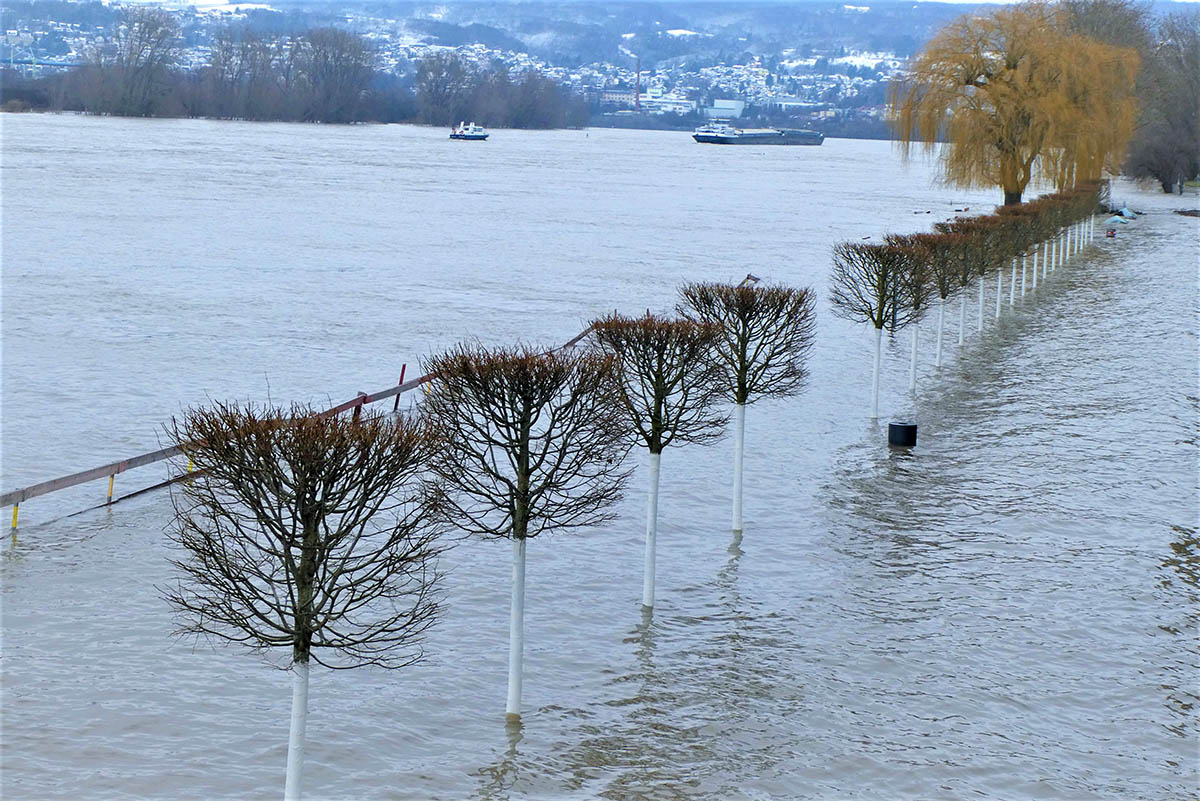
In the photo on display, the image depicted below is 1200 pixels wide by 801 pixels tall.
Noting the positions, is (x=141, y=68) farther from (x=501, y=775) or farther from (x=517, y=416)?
(x=501, y=775)

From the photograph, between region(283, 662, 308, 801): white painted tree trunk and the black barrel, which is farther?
the black barrel

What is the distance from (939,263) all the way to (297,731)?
1047 inches

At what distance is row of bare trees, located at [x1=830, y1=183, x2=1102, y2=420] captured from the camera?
31.1m

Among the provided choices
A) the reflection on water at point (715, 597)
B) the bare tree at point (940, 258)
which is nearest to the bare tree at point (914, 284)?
the bare tree at point (940, 258)

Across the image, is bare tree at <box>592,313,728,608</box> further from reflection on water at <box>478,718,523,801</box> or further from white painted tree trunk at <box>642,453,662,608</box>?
reflection on water at <box>478,718,523,801</box>

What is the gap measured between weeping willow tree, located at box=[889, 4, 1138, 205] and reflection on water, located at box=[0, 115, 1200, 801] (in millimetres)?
15925

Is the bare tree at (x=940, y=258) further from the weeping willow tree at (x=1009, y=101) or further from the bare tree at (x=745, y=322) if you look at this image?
the weeping willow tree at (x=1009, y=101)

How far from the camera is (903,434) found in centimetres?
2702

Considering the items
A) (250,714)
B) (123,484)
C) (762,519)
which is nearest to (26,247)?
(123,484)

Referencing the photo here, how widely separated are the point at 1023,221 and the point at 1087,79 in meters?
15.6

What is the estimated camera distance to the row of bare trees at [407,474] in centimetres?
1155

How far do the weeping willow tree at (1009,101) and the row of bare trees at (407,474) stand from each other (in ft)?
133

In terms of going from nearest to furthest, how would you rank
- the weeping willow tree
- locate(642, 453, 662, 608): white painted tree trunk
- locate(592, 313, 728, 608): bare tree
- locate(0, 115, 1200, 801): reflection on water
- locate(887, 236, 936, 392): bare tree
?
locate(0, 115, 1200, 801): reflection on water, locate(642, 453, 662, 608): white painted tree trunk, locate(592, 313, 728, 608): bare tree, locate(887, 236, 936, 392): bare tree, the weeping willow tree

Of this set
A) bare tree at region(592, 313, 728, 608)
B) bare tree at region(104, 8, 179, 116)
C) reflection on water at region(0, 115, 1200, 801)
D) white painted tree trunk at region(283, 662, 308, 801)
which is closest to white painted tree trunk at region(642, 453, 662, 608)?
bare tree at region(592, 313, 728, 608)
